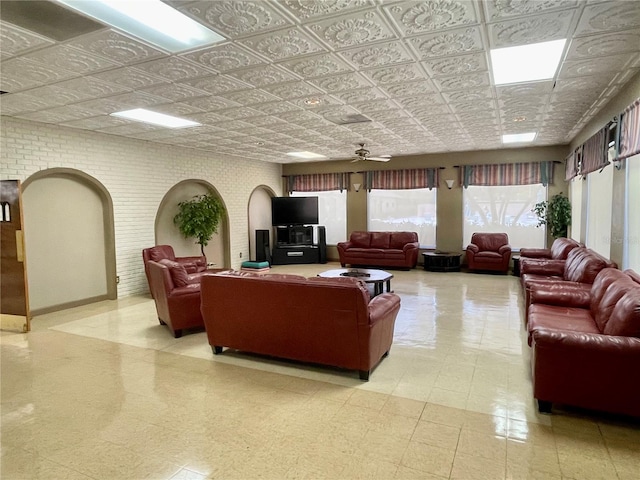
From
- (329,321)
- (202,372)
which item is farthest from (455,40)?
(202,372)

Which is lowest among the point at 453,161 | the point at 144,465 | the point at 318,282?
the point at 144,465

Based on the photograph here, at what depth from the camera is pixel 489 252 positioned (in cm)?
839

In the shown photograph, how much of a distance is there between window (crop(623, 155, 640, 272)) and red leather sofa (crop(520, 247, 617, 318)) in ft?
0.62

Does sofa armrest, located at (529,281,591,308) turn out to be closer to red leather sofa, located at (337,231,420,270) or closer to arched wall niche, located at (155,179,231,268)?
red leather sofa, located at (337,231,420,270)

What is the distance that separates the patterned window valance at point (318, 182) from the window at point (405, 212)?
2.69 ft

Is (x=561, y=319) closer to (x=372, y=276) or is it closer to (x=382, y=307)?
(x=382, y=307)

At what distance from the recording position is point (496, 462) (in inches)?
84.8

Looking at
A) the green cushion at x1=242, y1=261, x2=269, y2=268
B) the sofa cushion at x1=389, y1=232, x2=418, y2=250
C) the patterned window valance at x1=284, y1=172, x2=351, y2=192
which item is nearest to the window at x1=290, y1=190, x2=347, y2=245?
the patterned window valance at x1=284, y1=172, x2=351, y2=192

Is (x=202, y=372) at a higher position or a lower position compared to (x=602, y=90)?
lower

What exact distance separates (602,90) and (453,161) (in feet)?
16.5

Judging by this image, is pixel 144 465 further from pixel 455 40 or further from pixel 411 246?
pixel 411 246

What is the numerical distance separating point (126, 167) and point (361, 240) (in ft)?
18.1

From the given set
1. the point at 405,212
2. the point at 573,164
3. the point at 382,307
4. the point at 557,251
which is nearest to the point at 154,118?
the point at 382,307

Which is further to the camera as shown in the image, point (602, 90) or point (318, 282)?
point (602, 90)
